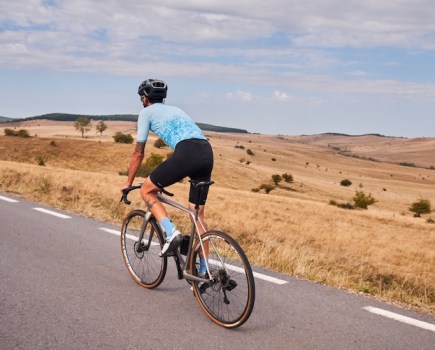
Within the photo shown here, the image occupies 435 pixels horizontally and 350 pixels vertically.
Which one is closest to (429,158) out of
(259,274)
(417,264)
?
(417,264)

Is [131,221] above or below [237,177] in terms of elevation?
above

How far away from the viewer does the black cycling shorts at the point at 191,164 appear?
4926 mm

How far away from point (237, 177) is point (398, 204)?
23.6 metres

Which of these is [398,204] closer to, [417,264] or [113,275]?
[417,264]

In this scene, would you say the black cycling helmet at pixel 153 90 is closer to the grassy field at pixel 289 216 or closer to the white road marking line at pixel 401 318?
the white road marking line at pixel 401 318

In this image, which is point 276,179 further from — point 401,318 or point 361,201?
point 401,318

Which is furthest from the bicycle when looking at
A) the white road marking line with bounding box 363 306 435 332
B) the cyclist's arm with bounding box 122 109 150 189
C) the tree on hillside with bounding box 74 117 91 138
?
the tree on hillside with bounding box 74 117 91 138

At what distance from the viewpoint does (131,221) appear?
19.9 feet

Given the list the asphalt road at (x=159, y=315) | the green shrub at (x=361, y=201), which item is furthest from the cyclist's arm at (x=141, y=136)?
the green shrub at (x=361, y=201)

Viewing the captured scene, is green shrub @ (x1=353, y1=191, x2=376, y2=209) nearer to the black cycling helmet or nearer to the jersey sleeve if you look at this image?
the black cycling helmet

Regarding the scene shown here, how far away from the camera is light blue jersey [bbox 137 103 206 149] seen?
502cm

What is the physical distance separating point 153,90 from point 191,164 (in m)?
0.85

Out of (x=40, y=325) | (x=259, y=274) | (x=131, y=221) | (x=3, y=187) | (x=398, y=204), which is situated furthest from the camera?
(x=398, y=204)


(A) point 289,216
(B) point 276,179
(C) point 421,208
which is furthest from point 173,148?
(B) point 276,179
